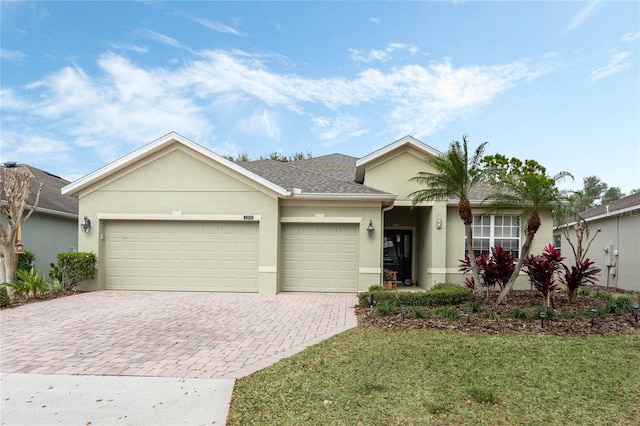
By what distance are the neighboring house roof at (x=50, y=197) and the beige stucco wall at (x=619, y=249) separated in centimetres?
2301

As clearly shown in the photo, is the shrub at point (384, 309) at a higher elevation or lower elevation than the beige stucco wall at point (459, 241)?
lower

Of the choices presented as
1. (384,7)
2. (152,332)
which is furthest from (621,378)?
(384,7)

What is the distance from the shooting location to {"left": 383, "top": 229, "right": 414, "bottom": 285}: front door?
15.3m

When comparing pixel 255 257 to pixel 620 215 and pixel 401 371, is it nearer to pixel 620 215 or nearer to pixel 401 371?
pixel 401 371

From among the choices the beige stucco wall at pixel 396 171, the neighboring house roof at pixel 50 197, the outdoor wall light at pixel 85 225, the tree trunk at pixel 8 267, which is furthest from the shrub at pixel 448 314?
the neighboring house roof at pixel 50 197

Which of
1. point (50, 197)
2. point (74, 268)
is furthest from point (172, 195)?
point (50, 197)

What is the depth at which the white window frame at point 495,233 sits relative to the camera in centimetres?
1294

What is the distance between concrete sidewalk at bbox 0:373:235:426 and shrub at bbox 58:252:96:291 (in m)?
7.54

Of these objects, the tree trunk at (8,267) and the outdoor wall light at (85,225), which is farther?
the outdoor wall light at (85,225)

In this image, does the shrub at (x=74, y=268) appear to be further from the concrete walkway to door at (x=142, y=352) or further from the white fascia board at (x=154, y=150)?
the white fascia board at (x=154, y=150)

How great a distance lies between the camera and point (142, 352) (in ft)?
18.4

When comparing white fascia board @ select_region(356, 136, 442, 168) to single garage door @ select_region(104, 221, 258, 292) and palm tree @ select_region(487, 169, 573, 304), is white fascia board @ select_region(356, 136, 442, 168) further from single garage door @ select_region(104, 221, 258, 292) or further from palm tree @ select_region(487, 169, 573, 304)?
single garage door @ select_region(104, 221, 258, 292)

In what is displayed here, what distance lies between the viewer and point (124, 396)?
160 inches

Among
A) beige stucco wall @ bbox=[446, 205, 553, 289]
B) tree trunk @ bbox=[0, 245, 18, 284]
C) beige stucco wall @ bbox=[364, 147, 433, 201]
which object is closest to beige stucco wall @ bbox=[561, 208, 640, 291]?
beige stucco wall @ bbox=[446, 205, 553, 289]
